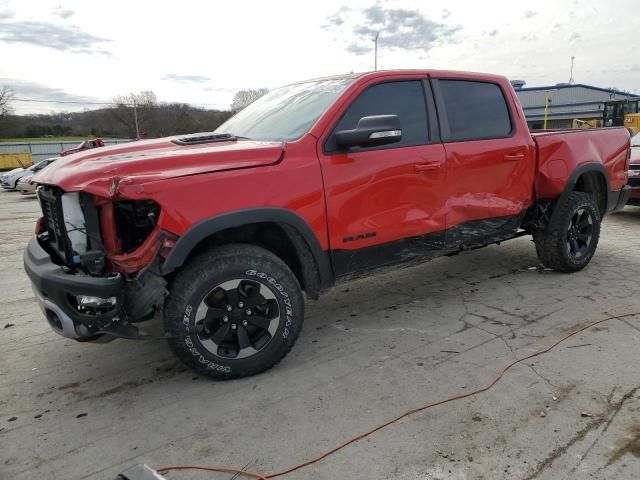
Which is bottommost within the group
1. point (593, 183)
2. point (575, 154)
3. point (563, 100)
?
point (593, 183)

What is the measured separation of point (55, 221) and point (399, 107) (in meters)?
2.59

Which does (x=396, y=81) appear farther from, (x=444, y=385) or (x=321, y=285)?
(x=444, y=385)

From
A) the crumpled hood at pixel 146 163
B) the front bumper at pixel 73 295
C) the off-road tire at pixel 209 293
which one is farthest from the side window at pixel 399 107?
the front bumper at pixel 73 295

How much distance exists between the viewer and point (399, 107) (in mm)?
3902

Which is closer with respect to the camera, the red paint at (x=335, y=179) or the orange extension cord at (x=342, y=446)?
the orange extension cord at (x=342, y=446)

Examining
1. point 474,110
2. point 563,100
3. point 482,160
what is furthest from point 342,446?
point 563,100

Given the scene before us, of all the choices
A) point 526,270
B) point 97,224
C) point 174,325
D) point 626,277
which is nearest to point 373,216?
point 174,325

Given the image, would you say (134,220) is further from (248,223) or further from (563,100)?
(563,100)

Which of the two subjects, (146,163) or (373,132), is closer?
(146,163)

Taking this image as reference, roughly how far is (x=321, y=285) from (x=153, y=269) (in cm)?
120

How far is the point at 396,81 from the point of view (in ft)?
12.8

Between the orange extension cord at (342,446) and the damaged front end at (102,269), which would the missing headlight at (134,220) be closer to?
the damaged front end at (102,269)

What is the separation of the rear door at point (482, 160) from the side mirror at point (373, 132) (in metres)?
0.92

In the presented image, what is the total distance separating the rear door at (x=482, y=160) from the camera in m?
4.13
